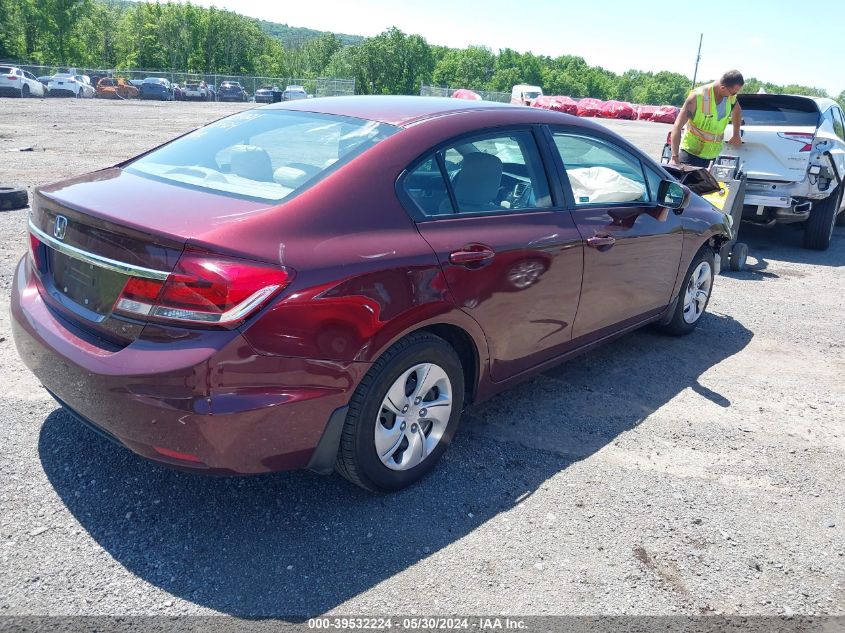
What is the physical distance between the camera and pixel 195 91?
54.9m

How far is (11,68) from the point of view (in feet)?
115

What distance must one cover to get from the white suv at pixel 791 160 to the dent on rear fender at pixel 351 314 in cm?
686

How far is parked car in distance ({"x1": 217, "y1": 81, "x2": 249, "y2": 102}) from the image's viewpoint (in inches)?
2205

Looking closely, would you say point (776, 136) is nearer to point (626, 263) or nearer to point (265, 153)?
point (626, 263)

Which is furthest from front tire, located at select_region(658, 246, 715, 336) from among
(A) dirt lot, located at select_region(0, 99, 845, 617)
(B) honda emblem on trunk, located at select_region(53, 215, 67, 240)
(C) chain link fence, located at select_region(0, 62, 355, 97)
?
(C) chain link fence, located at select_region(0, 62, 355, 97)

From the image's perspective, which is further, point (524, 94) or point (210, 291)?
point (524, 94)

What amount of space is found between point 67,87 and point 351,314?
150 ft

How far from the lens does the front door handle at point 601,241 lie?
3924mm

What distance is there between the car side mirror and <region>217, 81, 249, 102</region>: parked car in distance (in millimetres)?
56508

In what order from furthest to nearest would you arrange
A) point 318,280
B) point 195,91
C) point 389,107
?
point 195,91 < point 389,107 < point 318,280

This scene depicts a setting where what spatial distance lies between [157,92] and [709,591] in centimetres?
5247

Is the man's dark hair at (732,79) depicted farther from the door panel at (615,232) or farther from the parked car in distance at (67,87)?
the parked car in distance at (67,87)

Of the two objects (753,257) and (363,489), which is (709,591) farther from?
(753,257)

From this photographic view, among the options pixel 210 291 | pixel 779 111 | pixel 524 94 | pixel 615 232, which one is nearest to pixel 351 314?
pixel 210 291
